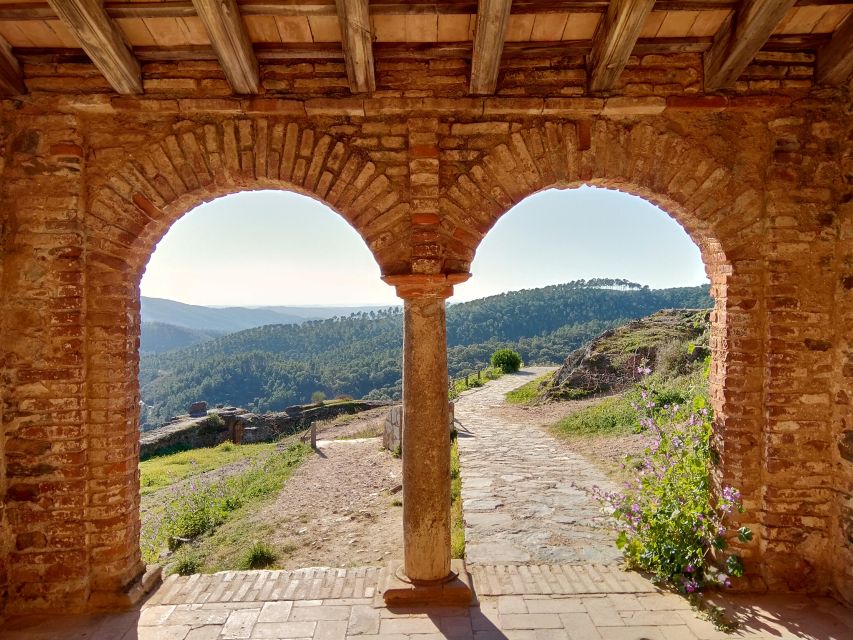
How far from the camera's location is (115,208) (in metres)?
3.53

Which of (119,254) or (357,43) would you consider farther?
(119,254)

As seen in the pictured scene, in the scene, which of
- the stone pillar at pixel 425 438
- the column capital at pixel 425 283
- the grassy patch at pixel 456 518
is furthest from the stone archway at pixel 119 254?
the grassy patch at pixel 456 518

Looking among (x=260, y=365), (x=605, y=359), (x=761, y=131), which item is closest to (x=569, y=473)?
(x=761, y=131)

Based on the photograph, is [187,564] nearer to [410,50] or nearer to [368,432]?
[410,50]

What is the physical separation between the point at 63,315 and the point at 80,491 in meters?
1.21

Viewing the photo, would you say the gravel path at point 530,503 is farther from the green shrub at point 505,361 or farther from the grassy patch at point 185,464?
the green shrub at point 505,361

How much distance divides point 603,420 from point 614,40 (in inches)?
275

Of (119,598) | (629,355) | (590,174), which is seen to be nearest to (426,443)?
(590,174)

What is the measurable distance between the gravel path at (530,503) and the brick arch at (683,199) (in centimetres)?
132

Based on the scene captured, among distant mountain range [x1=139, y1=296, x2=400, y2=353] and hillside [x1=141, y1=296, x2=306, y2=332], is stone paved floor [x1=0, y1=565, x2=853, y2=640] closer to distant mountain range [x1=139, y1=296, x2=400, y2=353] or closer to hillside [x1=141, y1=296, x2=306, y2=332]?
distant mountain range [x1=139, y1=296, x2=400, y2=353]

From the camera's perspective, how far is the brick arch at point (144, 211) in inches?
139

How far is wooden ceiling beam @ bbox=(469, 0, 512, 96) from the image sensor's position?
2848 millimetres

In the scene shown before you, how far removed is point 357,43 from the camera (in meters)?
3.04

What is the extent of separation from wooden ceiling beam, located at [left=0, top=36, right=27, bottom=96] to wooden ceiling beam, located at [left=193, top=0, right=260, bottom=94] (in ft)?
4.42
